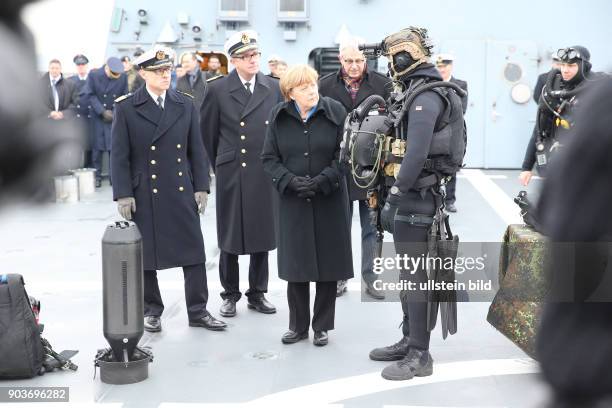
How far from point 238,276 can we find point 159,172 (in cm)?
121

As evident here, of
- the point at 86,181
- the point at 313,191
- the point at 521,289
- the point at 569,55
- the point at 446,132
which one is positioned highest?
the point at 569,55

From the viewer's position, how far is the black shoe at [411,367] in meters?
5.12

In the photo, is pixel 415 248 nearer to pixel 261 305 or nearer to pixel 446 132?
pixel 446 132

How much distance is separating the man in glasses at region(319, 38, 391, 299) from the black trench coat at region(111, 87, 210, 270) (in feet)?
4.87

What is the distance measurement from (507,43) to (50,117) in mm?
15623

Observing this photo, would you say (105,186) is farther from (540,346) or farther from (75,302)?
(540,346)

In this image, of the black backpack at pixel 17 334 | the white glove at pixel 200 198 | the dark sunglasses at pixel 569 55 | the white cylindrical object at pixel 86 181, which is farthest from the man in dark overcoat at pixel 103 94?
the black backpack at pixel 17 334

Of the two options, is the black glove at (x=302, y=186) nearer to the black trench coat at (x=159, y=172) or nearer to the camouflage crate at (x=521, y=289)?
the black trench coat at (x=159, y=172)

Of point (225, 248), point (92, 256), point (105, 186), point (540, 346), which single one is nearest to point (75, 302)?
point (225, 248)

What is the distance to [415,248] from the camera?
5.04m

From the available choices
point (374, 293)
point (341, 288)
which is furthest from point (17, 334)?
point (374, 293)

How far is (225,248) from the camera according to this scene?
21.8 ft

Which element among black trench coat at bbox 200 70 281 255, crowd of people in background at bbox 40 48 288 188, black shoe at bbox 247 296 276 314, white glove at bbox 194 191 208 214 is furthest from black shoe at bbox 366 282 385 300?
crowd of people in background at bbox 40 48 288 188

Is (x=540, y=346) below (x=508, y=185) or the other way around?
the other way around
